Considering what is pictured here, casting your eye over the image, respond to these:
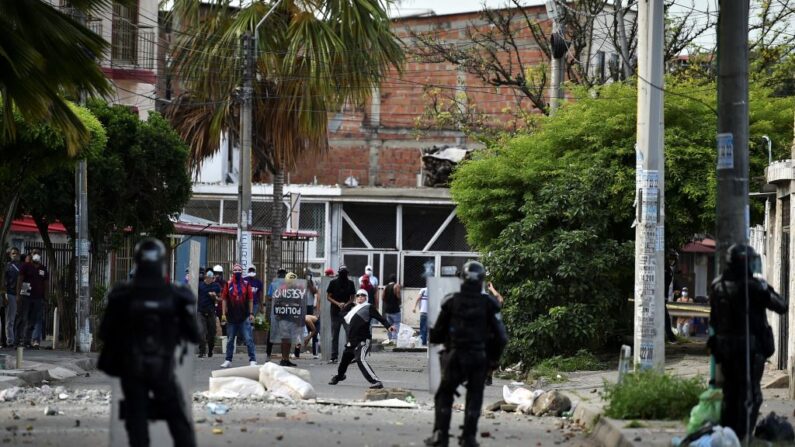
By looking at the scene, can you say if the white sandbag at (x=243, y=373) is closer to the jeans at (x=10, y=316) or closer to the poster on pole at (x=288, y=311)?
the poster on pole at (x=288, y=311)

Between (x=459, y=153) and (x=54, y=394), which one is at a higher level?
(x=459, y=153)

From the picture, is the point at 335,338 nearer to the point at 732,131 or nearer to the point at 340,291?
the point at 340,291

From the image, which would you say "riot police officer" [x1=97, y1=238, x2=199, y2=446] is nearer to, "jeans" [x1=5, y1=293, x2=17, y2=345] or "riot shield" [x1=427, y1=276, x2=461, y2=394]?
"riot shield" [x1=427, y1=276, x2=461, y2=394]

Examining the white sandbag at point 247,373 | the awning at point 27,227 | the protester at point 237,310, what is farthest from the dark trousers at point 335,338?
the awning at point 27,227

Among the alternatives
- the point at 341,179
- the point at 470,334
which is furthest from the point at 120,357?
the point at 341,179

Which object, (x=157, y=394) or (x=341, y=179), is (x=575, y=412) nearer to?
(x=157, y=394)

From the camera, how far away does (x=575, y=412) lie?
15172 millimetres

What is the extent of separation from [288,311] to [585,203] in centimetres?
602

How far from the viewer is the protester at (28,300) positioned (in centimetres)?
2594

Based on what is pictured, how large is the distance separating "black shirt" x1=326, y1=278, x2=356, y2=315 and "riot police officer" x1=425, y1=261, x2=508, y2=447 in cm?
1251

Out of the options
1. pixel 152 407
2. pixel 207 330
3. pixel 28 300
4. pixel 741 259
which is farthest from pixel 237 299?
pixel 152 407

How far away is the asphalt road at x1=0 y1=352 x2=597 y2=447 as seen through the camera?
12094mm

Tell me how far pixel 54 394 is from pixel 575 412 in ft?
21.7

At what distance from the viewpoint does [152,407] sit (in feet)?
30.9
